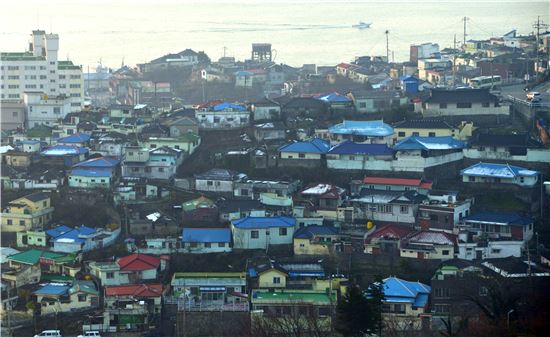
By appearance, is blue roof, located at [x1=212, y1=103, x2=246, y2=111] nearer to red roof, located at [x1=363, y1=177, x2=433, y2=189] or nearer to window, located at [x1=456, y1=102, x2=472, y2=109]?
window, located at [x1=456, y1=102, x2=472, y2=109]

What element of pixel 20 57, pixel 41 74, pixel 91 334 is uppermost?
pixel 20 57

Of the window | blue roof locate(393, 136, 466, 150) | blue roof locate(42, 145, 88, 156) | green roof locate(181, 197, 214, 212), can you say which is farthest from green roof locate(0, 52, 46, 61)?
blue roof locate(393, 136, 466, 150)

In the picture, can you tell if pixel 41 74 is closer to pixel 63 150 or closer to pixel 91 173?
pixel 63 150

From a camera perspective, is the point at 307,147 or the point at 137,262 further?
the point at 307,147

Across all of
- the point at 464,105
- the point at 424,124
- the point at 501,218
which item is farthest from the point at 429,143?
the point at 501,218

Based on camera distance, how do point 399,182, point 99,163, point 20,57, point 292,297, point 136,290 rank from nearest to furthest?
1. point 292,297
2. point 136,290
3. point 399,182
4. point 99,163
5. point 20,57

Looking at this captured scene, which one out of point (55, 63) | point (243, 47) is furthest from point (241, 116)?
point (243, 47)
